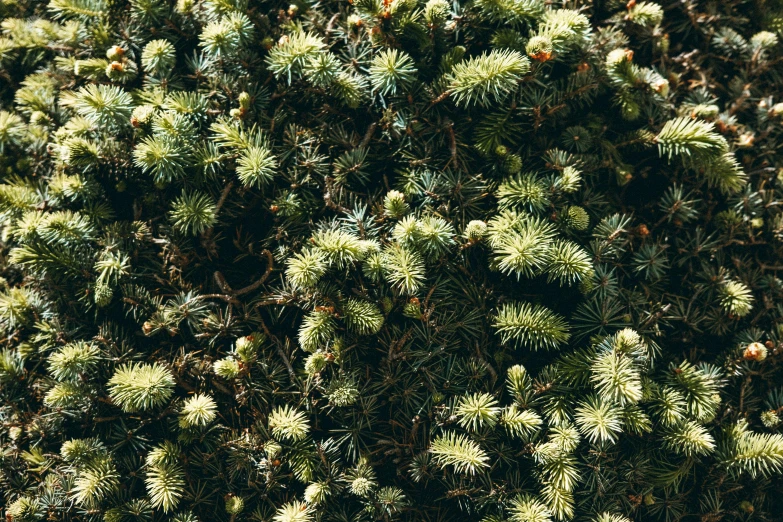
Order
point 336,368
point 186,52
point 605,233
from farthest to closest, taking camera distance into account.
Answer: point 186,52 → point 605,233 → point 336,368

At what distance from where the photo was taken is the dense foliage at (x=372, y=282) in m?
1.66

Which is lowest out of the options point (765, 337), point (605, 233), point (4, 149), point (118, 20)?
point (765, 337)

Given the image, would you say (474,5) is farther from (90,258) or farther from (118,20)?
(90,258)

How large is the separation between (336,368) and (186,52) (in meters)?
1.18

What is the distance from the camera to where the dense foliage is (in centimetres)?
166

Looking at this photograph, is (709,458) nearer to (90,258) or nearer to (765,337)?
(765,337)

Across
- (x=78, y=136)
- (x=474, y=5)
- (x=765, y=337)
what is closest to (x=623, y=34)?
(x=474, y=5)

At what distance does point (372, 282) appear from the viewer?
171cm

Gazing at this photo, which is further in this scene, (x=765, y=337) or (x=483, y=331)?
(x=765, y=337)

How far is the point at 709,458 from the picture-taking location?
1.82 meters

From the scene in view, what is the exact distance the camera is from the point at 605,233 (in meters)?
1.81

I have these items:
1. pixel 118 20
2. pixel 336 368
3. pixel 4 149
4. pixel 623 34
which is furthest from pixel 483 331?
pixel 4 149

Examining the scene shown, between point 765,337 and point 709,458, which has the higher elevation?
point 765,337

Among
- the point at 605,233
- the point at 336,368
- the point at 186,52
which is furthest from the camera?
the point at 186,52
